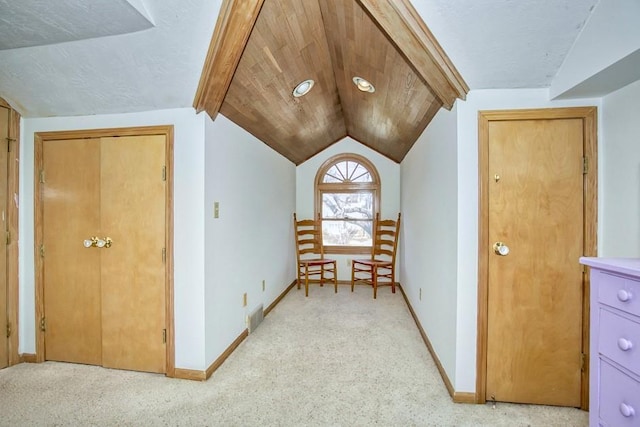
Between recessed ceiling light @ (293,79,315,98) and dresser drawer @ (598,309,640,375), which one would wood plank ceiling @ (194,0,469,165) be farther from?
dresser drawer @ (598,309,640,375)

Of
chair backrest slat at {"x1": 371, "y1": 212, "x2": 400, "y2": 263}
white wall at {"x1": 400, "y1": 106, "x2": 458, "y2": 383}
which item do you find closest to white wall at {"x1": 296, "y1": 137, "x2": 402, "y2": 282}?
chair backrest slat at {"x1": 371, "y1": 212, "x2": 400, "y2": 263}

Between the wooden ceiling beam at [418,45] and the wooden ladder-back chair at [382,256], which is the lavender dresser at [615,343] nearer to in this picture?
the wooden ceiling beam at [418,45]

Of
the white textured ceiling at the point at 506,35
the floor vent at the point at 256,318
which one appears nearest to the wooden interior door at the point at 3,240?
the floor vent at the point at 256,318

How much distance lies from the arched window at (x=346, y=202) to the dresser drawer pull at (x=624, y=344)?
3.42m

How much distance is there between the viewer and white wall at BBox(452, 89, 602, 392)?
165 cm

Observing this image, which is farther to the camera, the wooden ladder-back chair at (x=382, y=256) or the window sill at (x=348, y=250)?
the window sill at (x=348, y=250)

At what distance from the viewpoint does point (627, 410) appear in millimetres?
1005

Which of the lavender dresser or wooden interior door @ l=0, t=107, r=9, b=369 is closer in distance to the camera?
the lavender dresser

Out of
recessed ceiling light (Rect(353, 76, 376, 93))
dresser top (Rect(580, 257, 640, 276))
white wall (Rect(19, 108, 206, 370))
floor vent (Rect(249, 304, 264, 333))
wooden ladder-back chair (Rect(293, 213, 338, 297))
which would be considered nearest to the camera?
dresser top (Rect(580, 257, 640, 276))

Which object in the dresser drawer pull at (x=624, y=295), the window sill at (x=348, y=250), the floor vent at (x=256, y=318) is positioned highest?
the dresser drawer pull at (x=624, y=295)

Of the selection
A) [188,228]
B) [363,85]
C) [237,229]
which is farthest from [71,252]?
[363,85]

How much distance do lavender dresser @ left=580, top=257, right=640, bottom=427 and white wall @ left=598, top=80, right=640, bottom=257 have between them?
46 centimetres

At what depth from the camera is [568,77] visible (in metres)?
1.46

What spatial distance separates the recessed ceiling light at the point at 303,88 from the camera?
227 centimetres
